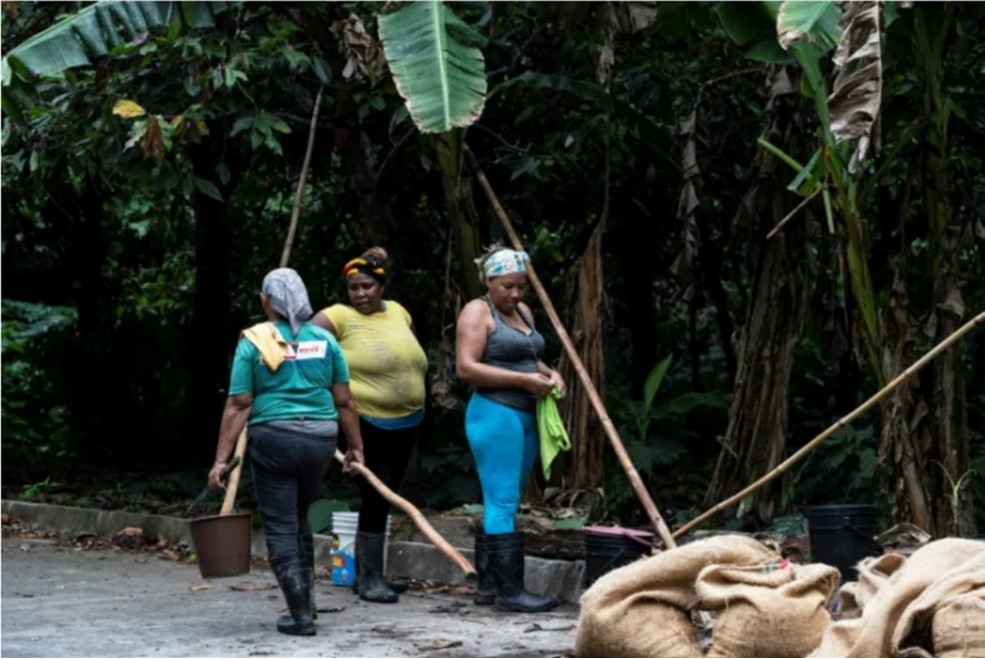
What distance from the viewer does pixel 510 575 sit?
8.92 m

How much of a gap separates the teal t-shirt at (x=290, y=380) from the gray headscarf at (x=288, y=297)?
0.17 feet

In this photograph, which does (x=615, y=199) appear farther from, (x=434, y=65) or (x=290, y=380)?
(x=290, y=380)

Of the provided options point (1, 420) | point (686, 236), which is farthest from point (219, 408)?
point (686, 236)

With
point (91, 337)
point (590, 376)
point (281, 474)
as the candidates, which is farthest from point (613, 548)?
point (91, 337)

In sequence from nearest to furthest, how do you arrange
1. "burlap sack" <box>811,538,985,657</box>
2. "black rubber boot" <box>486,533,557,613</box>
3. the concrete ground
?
"burlap sack" <box>811,538,985,657</box>, the concrete ground, "black rubber boot" <box>486,533,557,613</box>

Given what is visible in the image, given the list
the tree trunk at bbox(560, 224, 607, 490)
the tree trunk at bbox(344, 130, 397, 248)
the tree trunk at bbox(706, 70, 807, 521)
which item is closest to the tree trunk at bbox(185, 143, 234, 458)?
the tree trunk at bbox(344, 130, 397, 248)

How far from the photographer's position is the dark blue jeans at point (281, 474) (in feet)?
26.9

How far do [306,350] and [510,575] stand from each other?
1.67 m

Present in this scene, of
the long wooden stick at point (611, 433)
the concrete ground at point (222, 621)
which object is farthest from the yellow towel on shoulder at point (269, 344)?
the long wooden stick at point (611, 433)

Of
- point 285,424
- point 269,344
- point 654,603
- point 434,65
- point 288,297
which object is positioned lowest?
point 654,603

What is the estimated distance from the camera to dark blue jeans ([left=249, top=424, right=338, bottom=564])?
819cm

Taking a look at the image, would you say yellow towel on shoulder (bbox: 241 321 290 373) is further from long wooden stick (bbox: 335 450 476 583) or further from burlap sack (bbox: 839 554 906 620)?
burlap sack (bbox: 839 554 906 620)

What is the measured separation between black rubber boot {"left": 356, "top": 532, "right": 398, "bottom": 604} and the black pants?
0.05 metres

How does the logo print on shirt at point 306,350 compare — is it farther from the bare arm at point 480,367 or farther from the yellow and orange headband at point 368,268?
the yellow and orange headband at point 368,268
